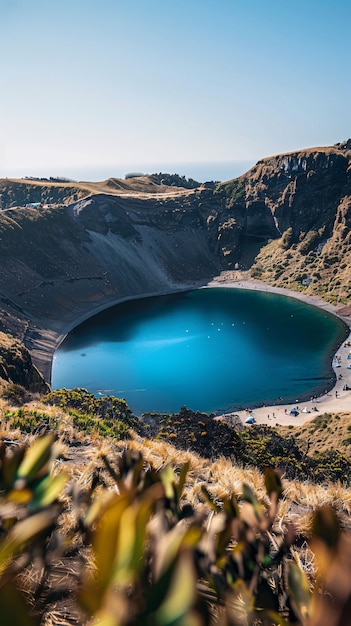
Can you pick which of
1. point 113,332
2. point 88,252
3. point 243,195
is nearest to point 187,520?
point 113,332

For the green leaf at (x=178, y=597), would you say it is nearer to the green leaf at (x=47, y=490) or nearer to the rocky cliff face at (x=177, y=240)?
the green leaf at (x=47, y=490)

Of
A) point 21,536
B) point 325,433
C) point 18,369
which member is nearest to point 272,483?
point 21,536

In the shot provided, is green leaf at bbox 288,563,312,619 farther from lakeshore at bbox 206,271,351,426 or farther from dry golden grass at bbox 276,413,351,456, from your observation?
lakeshore at bbox 206,271,351,426

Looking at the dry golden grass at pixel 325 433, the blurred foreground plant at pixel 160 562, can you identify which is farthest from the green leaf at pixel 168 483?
the dry golden grass at pixel 325 433

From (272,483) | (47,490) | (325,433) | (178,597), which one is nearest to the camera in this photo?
(178,597)

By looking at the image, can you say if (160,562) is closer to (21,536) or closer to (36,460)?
(21,536)

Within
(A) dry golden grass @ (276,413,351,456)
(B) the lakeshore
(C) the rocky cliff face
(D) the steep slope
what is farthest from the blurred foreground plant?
(D) the steep slope

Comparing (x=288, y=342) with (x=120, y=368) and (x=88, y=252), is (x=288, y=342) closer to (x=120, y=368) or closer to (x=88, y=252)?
(x=120, y=368)

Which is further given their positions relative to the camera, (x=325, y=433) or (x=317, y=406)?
(x=317, y=406)
